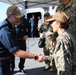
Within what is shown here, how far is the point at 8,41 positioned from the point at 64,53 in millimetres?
768

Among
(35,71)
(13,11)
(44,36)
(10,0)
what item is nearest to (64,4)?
(13,11)

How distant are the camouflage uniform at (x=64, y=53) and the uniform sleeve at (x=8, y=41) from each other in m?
0.59

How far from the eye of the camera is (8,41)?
12.3 ft

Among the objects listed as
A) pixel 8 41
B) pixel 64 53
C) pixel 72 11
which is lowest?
pixel 64 53

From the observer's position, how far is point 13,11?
3.95 metres

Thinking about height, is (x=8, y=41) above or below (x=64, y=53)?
above

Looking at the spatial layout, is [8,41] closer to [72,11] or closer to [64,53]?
[64,53]

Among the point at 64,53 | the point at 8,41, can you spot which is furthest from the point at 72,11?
the point at 8,41

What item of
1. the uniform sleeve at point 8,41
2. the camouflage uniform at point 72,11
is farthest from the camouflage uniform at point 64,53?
the camouflage uniform at point 72,11

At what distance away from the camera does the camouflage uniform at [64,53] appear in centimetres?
384

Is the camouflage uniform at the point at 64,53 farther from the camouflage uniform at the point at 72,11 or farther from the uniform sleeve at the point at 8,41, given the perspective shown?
the camouflage uniform at the point at 72,11

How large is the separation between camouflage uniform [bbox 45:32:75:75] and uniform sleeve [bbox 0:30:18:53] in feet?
1.93

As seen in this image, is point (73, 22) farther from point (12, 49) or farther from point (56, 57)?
point (12, 49)

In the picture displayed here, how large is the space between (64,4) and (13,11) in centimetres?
149
